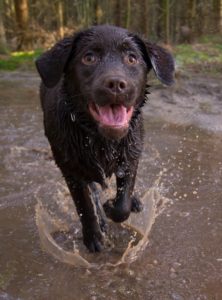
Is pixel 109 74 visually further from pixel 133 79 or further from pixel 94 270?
pixel 94 270

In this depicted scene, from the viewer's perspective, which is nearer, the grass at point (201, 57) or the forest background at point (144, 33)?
the grass at point (201, 57)

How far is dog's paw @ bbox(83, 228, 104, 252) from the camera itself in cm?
459

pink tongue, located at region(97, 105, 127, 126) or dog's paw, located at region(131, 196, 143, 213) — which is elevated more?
pink tongue, located at region(97, 105, 127, 126)

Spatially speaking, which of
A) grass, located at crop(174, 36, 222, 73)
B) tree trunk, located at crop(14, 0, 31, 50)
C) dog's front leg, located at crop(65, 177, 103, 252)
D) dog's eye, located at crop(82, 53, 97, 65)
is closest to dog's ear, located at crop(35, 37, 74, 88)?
dog's eye, located at crop(82, 53, 97, 65)

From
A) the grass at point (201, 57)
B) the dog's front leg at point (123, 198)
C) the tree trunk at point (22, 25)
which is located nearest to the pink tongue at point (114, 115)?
the dog's front leg at point (123, 198)

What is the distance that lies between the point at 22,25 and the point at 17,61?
2.64 m

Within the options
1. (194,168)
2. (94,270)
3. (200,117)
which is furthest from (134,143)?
(200,117)

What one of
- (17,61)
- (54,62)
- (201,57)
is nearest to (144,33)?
(201,57)

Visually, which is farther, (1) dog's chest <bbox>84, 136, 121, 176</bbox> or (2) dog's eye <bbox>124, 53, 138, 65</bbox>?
(1) dog's chest <bbox>84, 136, 121, 176</bbox>

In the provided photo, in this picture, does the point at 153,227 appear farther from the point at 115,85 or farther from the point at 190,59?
the point at 190,59

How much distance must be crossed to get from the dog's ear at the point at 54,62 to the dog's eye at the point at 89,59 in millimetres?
170

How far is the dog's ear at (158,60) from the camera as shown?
4125mm

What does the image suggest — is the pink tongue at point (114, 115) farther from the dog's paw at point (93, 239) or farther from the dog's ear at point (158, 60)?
the dog's paw at point (93, 239)

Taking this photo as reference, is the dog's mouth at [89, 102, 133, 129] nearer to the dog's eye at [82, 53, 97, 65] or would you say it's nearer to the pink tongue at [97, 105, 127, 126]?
the pink tongue at [97, 105, 127, 126]
